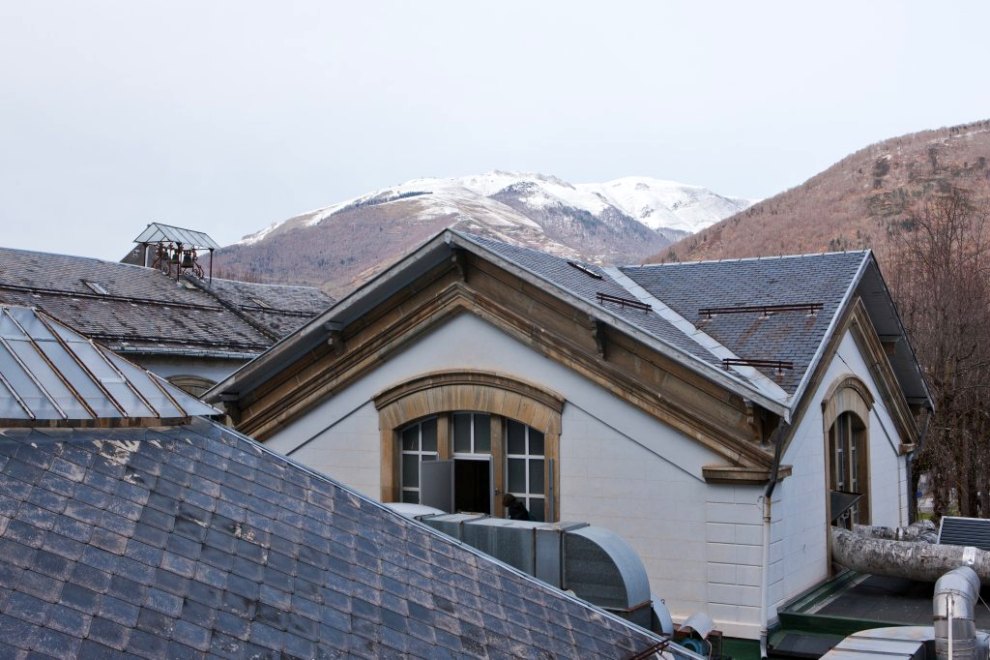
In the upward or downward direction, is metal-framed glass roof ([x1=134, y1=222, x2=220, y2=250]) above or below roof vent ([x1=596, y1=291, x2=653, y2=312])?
above

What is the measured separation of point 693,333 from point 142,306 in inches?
991

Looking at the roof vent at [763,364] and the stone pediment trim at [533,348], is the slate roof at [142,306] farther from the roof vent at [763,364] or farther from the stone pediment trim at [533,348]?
the roof vent at [763,364]

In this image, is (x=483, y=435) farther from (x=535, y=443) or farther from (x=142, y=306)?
(x=142, y=306)

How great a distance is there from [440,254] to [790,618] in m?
6.87

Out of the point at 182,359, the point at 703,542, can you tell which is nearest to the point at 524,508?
the point at 703,542

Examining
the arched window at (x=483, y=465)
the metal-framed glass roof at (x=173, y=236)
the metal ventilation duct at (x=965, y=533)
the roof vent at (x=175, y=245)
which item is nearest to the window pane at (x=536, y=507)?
the arched window at (x=483, y=465)

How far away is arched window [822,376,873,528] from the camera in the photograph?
1477cm

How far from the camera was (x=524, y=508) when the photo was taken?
1313 centimetres

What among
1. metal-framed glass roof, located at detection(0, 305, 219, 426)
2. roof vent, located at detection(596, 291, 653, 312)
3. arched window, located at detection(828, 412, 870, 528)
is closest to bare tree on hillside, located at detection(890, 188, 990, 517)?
arched window, located at detection(828, 412, 870, 528)

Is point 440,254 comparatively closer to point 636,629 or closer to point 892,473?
point 636,629

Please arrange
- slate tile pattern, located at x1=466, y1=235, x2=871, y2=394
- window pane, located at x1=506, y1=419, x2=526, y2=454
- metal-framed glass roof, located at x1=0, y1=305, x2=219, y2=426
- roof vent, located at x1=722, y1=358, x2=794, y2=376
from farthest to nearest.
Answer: window pane, located at x1=506, y1=419, x2=526, y2=454, slate tile pattern, located at x1=466, y1=235, x2=871, y2=394, roof vent, located at x1=722, y1=358, x2=794, y2=376, metal-framed glass roof, located at x1=0, y1=305, x2=219, y2=426

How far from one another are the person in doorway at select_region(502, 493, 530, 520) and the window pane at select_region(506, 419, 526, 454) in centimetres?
79

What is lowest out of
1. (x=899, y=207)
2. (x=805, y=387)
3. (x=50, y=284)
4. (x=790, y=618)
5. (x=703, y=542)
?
(x=790, y=618)

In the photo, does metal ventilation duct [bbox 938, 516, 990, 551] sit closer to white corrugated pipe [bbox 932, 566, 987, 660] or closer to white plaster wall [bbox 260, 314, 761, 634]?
white plaster wall [bbox 260, 314, 761, 634]
